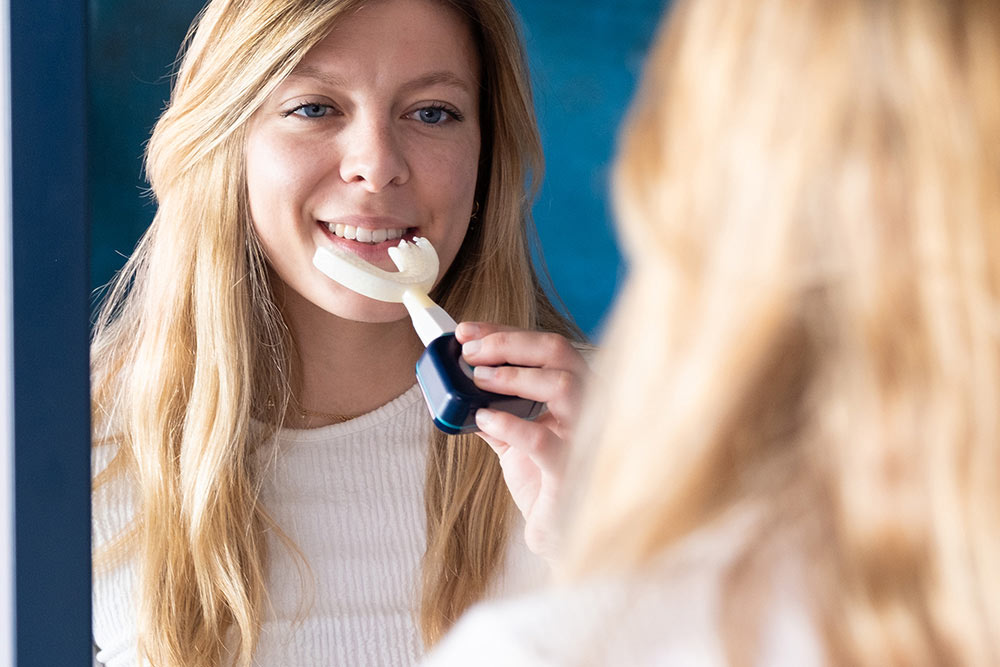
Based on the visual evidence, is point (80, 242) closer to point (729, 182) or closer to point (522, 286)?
point (729, 182)

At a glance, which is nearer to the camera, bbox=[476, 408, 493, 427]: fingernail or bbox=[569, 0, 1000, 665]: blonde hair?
bbox=[569, 0, 1000, 665]: blonde hair

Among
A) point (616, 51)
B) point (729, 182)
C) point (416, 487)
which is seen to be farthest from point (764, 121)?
point (416, 487)

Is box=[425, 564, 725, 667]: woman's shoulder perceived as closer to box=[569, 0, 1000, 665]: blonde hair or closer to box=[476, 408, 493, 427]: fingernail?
box=[569, 0, 1000, 665]: blonde hair

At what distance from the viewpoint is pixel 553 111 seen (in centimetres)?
117

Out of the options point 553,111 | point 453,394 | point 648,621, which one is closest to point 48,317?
point 453,394

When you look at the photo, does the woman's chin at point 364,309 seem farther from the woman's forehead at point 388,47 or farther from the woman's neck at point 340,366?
the woman's forehead at point 388,47

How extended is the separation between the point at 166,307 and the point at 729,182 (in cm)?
89

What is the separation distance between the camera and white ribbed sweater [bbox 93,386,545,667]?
3.54ft

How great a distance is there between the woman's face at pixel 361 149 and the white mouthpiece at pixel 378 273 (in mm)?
30

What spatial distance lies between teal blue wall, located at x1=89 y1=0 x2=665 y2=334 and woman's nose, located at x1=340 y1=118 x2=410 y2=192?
19 cm

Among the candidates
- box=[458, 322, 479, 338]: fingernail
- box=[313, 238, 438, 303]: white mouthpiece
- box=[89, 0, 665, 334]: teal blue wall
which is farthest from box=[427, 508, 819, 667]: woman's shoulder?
box=[89, 0, 665, 334]: teal blue wall

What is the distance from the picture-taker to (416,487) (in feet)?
3.86

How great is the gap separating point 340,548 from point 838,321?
0.78 metres

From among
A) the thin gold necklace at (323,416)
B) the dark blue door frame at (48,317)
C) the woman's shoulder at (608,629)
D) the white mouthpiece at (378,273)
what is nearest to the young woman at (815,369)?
the woman's shoulder at (608,629)
